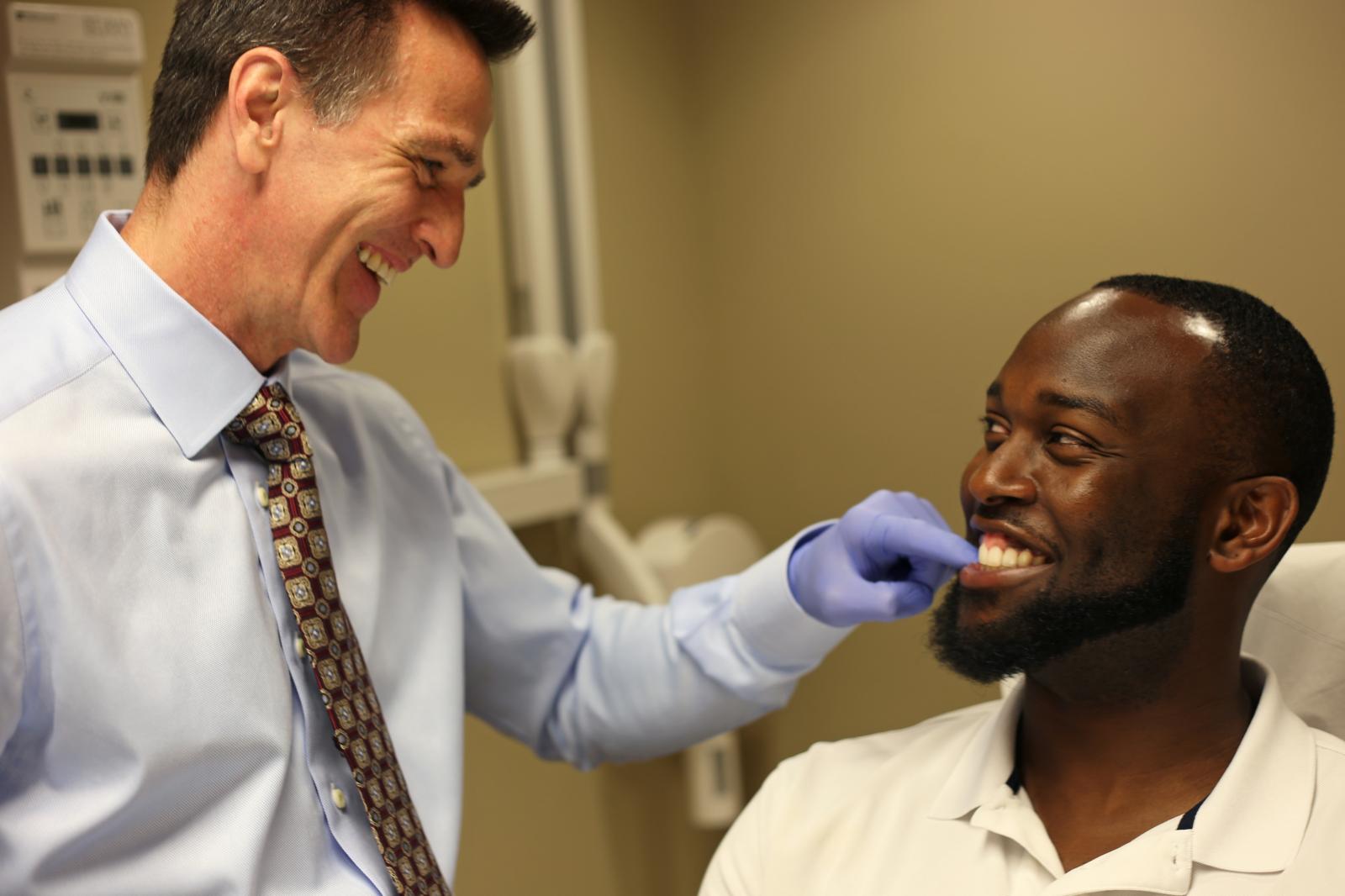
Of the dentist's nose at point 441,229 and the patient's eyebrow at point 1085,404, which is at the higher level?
the dentist's nose at point 441,229

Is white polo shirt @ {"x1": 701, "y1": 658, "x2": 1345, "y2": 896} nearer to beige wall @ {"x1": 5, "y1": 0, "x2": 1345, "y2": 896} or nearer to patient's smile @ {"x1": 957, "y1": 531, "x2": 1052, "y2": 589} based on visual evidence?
patient's smile @ {"x1": 957, "y1": 531, "x2": 1052, "y2": 589}

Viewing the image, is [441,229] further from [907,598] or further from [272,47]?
[907,598]

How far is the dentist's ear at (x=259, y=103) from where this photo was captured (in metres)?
1.14

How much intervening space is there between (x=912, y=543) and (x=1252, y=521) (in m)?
0.32

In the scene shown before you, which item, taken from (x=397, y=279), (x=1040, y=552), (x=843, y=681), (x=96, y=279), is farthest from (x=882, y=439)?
(x=96, y=279)

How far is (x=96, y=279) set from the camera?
117 cm

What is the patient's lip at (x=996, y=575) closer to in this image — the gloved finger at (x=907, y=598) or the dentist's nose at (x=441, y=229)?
the gloved finger at (x=907, y=598)

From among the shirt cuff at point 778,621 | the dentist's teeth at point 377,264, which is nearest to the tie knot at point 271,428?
the dentist's teeth at point 377,264

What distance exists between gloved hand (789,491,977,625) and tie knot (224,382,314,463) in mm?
562

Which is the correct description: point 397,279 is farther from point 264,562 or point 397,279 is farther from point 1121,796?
point 1121,796

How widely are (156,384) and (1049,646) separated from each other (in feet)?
2.81

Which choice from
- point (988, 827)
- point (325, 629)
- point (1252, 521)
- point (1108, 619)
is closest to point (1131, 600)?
point (1108, 619)

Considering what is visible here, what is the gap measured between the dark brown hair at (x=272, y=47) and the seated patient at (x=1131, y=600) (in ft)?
2.24

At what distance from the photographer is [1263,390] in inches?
44.0
